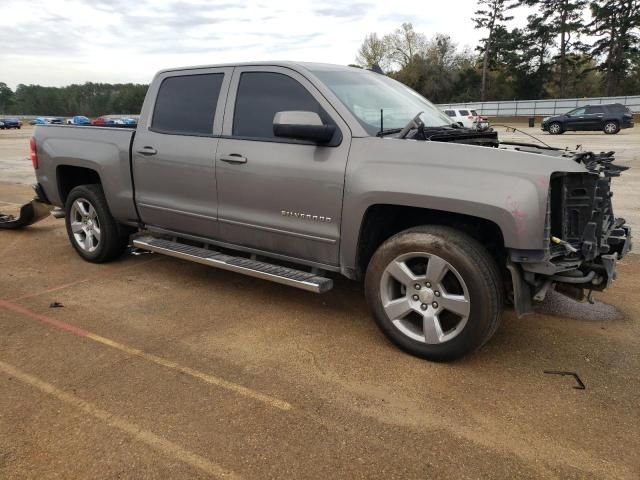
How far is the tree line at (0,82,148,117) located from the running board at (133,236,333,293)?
75.2 metres

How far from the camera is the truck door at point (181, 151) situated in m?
4.29

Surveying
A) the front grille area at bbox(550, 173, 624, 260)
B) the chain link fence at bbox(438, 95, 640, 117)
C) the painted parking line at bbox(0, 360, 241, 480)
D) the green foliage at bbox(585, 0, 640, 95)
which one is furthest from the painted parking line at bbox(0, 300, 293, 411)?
the green foliage at bbox(585, 0, 640, 95)

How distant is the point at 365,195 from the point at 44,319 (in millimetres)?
2679

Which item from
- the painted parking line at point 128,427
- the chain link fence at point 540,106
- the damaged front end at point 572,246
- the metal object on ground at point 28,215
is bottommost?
the painted parking line at point 128,427

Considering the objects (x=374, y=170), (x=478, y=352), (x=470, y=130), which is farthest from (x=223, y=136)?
(x=478, y=352)

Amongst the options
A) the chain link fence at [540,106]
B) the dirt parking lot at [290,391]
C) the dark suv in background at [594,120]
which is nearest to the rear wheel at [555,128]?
the dark suv in background at [594,120]

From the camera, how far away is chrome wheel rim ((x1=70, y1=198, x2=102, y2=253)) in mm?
5387

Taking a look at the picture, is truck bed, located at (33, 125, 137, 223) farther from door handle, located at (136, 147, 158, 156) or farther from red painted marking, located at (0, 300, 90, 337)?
red painted marking, located at (0, 300, 90, 337)

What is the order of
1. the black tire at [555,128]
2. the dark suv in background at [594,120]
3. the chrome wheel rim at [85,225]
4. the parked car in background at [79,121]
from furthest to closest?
the black tire at [555,128] < the dark suv in background at [594,120] < the parked car in background at [79,121] < the chrome wheel rim at [85,225]

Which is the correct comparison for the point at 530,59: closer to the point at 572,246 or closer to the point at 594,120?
the point at 594,120

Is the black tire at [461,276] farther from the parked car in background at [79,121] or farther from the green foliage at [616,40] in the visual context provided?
the green foliage at [616,40]

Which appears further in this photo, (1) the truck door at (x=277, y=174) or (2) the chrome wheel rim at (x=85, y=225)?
(2) the chrome wheel rim at (x=85, y=225)

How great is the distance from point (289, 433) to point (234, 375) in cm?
69

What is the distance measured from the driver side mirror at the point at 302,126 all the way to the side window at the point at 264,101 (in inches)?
13.0
